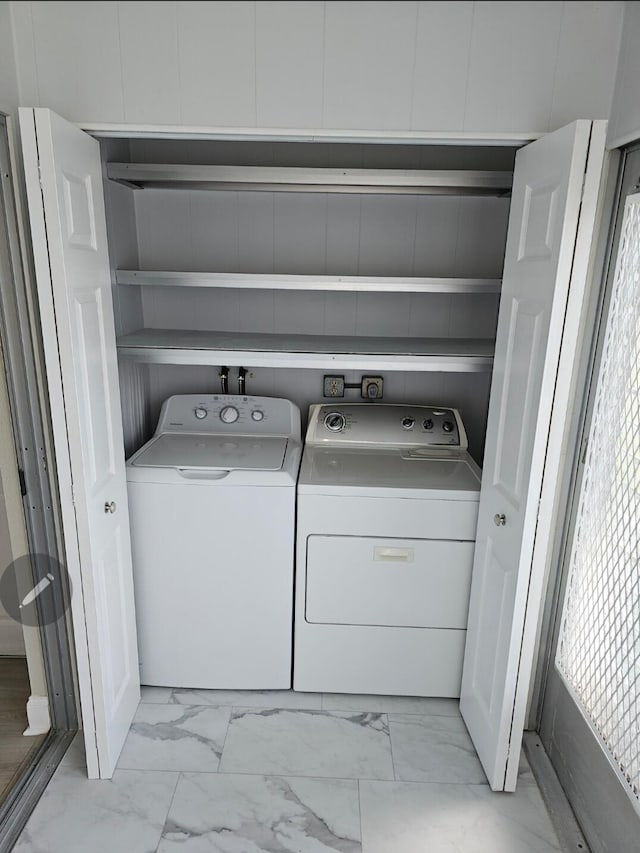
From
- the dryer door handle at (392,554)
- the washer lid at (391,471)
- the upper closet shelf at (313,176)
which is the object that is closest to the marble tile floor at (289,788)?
the dryer door handle at (392,554)

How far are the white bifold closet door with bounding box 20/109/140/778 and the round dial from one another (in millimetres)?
588

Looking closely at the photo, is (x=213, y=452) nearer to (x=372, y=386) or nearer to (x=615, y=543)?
(x=372, y=386)

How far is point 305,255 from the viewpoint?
2375 mm

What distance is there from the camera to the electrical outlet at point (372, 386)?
2.49 m

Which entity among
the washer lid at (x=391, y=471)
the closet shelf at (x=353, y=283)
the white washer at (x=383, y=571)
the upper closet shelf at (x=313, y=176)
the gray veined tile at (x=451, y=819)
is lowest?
the gray veined tile at (x=451, y=819)

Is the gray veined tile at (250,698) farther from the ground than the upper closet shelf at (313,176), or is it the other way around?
the upper closet shelf at (313,176)

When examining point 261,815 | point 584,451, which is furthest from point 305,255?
point 261,815

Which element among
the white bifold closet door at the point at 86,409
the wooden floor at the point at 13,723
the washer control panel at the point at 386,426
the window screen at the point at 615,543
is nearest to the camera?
the white bifold closet door at the point at 86,409

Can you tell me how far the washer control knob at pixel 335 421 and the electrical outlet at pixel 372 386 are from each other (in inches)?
6.7

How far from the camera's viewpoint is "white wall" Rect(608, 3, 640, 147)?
4.51ft

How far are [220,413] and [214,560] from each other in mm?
626

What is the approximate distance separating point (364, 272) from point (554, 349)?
1.10 meters

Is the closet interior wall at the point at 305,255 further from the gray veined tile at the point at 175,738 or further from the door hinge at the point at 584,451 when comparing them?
the gray veined tile at the point at 175,738

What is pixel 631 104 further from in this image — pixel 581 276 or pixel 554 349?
pixel 554 349
